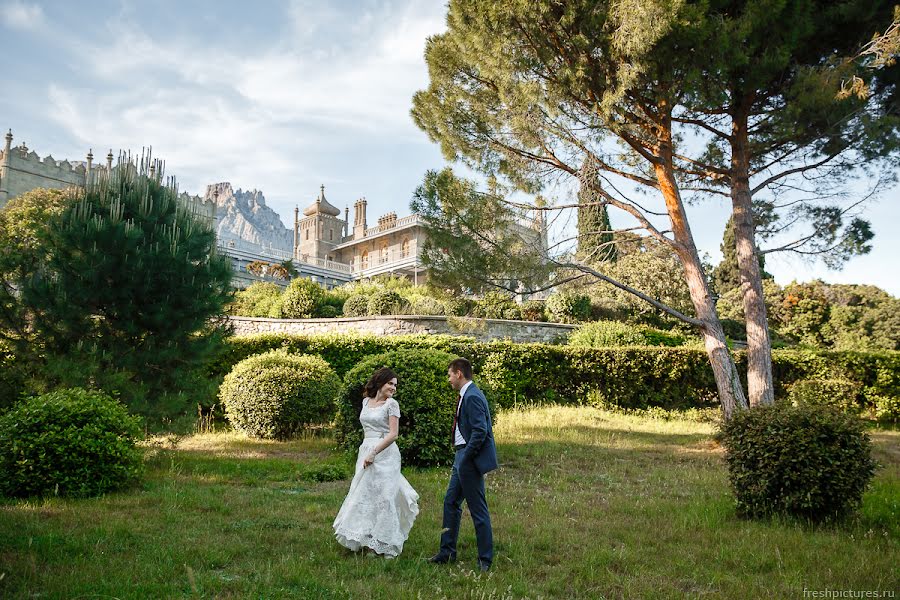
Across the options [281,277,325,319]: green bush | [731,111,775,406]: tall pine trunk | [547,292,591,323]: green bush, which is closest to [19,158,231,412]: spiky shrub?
[731,111,775,406]: tall pine trunk

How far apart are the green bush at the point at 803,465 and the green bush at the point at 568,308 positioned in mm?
14807

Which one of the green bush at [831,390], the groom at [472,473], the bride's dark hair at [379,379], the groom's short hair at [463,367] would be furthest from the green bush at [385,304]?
the groom at [472,473]

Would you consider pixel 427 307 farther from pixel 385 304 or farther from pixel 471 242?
pixel 471 242

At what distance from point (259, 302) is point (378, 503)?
1977cm

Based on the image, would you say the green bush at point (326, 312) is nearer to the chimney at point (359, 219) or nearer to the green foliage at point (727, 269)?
the green foliage at point (727, 269)

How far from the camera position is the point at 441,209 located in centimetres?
1096

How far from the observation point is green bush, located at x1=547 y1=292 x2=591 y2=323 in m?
20.9

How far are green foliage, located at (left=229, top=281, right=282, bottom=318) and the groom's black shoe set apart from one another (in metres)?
17.9

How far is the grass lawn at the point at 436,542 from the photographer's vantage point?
3.93 meters

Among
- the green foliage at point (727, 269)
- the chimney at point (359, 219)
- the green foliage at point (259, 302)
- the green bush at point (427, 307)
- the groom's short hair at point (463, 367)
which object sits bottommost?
the groom's short hair at point (463, 367)

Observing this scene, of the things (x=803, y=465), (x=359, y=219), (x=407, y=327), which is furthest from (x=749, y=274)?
(x=359, y=219)

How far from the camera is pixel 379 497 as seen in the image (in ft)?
15.4

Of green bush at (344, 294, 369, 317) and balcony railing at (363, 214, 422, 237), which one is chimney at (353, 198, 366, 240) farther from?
green bush at (344, 294, 369, 317)

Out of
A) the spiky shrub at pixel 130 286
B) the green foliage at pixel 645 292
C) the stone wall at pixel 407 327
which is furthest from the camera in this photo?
the green foliage at pixel 645 292
